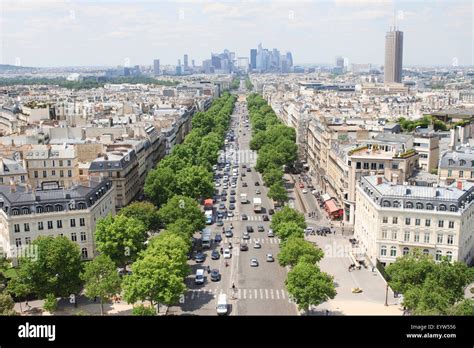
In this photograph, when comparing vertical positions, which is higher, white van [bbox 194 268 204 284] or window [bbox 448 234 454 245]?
window [bbox 448 234 454 245]

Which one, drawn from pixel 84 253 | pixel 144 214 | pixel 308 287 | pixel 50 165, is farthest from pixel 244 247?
pixel 50 165

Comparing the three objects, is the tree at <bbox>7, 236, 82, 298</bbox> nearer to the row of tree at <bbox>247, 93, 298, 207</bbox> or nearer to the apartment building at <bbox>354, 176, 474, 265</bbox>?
the apartment building at <bbox>354, 176, 474, 265</bbox>

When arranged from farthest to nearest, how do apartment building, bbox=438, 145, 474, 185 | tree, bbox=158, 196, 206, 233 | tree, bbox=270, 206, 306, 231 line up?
apartment building, bbox=438, 145, 474, 185, tree, bbox=158, 196, 206, 233, tree, bbox=270, 206, 306, 231

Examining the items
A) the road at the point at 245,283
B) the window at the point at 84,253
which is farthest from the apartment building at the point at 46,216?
the road at the point at 245,283

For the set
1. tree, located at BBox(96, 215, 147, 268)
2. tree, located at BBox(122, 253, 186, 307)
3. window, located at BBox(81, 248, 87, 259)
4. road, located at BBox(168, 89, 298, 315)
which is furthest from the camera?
window, located at BBox(81, 248, 87, 259)

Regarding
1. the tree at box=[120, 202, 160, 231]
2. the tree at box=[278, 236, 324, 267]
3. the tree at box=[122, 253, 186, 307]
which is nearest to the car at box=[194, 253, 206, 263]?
the tree at box=[120, 202, 160, 231]

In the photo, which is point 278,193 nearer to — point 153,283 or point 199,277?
point 199,277

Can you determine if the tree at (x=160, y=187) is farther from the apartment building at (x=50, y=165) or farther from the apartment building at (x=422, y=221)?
the apartment building at (x=422, y=221)
